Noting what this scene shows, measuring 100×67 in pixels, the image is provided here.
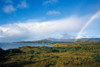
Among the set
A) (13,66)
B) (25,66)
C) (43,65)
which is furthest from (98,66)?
(13,66)

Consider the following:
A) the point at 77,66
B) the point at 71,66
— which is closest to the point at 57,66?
the point at 71,66

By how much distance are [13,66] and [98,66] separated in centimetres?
1311

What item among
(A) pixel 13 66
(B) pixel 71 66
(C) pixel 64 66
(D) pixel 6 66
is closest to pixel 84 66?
(B) pixel 71 66

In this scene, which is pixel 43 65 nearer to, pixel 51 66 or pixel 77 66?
pixel 51 66

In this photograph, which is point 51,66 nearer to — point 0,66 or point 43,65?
point 43,65

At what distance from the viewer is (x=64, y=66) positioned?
12.6 meters

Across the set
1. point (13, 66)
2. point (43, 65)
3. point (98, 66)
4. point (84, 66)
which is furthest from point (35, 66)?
point (98, 66)

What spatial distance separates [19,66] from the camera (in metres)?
12.9

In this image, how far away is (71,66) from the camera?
12680 millimetres

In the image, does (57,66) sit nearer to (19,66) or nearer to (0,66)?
(19,66)

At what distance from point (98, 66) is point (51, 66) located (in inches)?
283

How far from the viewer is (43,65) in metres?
13.0

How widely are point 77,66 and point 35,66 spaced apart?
21.4ft

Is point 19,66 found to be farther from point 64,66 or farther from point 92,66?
point 92,66
